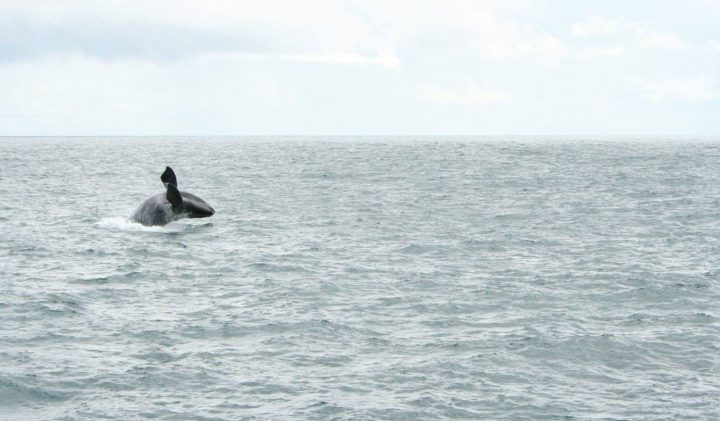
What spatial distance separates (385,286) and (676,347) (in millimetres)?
7344

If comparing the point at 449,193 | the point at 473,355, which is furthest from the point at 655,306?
the point at 449,193

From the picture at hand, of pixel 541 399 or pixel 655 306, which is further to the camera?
pixel 655 306

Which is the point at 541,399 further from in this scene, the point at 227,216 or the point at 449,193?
the point at 449,193

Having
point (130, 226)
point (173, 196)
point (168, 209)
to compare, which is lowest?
point (130, 226)

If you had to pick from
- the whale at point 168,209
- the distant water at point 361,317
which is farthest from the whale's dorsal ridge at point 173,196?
the distant water at point 361,317

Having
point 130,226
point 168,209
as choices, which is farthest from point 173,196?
point 130,226

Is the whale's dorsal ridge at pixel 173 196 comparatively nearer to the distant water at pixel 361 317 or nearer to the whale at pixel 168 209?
the whale at pixel 168 209

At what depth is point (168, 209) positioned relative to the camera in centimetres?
3059

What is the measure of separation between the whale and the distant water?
1.80 feet

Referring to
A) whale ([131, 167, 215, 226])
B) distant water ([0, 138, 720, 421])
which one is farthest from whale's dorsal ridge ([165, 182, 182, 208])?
distant water ([0, 138, 720, 421])

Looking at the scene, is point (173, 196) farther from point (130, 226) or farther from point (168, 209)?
point (130, 226)

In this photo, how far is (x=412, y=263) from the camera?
77.6ft

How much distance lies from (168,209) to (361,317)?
607 inches

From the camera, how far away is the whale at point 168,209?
100 feet
